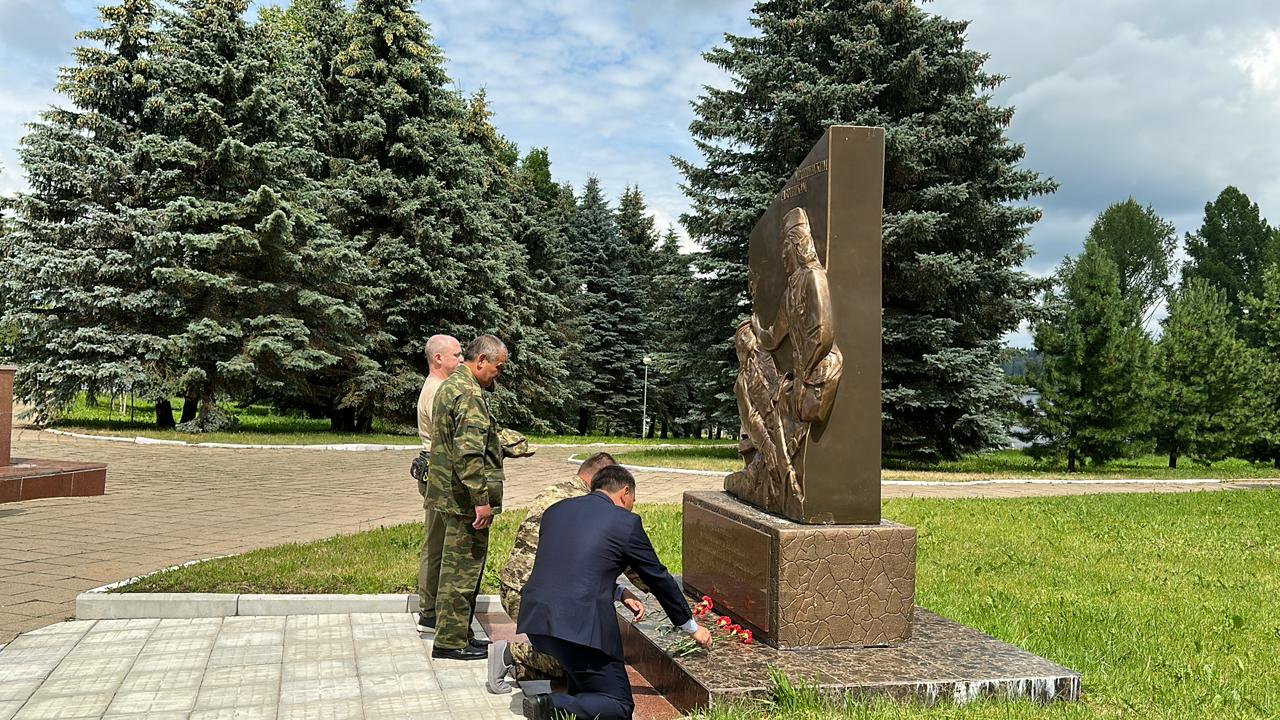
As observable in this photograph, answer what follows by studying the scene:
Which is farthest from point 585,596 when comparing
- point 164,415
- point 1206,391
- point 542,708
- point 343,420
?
point 1206,391

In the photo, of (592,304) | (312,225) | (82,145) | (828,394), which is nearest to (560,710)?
(828,394)

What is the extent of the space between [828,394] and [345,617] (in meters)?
3.67

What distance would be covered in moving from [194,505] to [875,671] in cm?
921

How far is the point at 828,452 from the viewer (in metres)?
4.93

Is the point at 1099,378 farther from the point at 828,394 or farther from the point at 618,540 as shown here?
the point at 618,540

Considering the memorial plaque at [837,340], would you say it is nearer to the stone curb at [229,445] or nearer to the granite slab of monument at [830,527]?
the granite slab of monument at [830,527]

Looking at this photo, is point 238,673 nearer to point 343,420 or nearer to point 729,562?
point 729,562

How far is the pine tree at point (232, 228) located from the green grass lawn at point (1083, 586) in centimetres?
1329

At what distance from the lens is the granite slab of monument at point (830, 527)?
4.40m

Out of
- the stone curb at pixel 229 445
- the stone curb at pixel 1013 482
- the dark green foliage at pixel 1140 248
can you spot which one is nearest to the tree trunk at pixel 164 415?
the stone curb at pixel 229 445

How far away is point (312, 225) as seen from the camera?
21.7 meters

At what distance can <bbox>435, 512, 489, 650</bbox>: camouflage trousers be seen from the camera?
16.8 ft

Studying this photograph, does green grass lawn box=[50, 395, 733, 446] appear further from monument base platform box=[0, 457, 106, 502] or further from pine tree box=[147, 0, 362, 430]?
monument base platform box=[0, 457, 106, 502]

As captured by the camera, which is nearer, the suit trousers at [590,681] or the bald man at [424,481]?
the suit trousers at [590,681]
